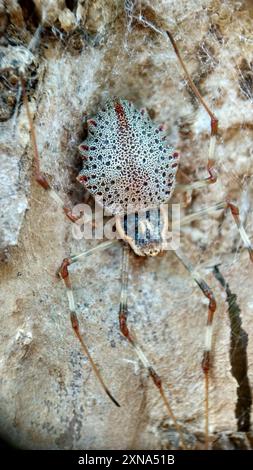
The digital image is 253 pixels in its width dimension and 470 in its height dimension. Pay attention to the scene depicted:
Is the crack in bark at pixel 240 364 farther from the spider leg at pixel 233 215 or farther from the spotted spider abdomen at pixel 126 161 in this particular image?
the spotted spider abdomen at pixel 126 161

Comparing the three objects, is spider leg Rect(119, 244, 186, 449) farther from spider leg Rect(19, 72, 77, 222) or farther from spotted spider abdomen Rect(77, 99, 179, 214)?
spider leg Rect(19, 72, 77, 222)

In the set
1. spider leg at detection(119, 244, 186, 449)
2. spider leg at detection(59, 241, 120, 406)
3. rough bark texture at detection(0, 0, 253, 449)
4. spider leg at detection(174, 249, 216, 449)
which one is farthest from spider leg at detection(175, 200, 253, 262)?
spider leg at detection(59, 241, 120, 406)

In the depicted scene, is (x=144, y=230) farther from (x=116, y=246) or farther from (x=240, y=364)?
(x=240, y=364)

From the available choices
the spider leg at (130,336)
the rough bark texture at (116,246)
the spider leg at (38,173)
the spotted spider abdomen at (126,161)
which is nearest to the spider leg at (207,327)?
the rough bark texture at (116,246)

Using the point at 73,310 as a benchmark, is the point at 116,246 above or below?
above

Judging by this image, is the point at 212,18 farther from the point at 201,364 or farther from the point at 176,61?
the point at 201,364

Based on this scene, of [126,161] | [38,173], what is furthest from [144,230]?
[38,173]

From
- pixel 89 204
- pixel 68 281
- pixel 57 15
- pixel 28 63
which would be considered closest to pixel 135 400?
pixel 68 281

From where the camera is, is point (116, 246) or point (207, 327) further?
point (116, 246)
